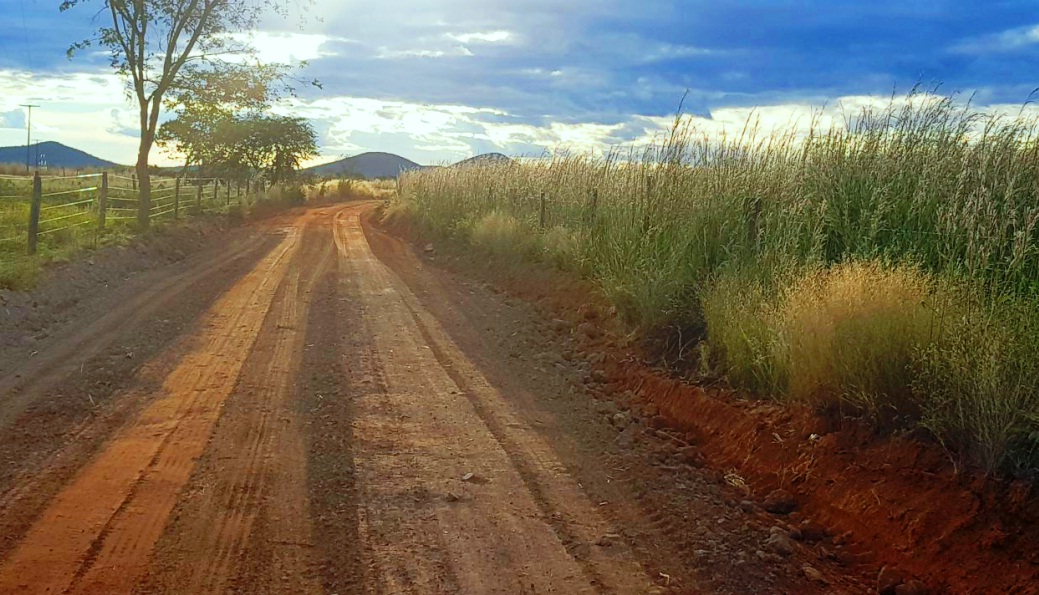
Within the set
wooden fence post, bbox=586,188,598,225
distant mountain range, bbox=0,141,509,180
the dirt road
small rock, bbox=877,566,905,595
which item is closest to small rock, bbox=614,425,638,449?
the dirt road

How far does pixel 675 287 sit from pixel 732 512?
171 inches

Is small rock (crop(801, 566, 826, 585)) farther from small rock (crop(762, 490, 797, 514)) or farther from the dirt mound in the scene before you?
small rock (crop(762, 490, 797, 514))

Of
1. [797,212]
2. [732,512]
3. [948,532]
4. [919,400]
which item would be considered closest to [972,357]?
[919,400]

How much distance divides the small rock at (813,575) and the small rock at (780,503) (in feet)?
2.69

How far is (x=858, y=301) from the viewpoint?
19.7 feet

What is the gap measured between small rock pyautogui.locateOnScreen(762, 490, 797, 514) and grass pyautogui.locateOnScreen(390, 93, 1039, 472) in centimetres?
86

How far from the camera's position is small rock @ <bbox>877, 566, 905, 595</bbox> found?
427 centimetres

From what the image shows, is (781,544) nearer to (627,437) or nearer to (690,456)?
(690,456)

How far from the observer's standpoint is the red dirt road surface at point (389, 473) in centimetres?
423

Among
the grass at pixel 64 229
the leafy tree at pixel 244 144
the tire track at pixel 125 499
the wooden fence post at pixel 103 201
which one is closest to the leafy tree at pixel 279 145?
the leafy tree at pixel 244 144

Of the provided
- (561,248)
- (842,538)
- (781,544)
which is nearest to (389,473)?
(781,544)

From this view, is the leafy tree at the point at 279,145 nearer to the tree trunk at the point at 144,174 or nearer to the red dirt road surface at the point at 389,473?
the tree trunk at the point at 144,174

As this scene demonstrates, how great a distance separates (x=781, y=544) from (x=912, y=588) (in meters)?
0.73

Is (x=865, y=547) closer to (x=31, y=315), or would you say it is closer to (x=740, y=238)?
(x=740, y=238)
